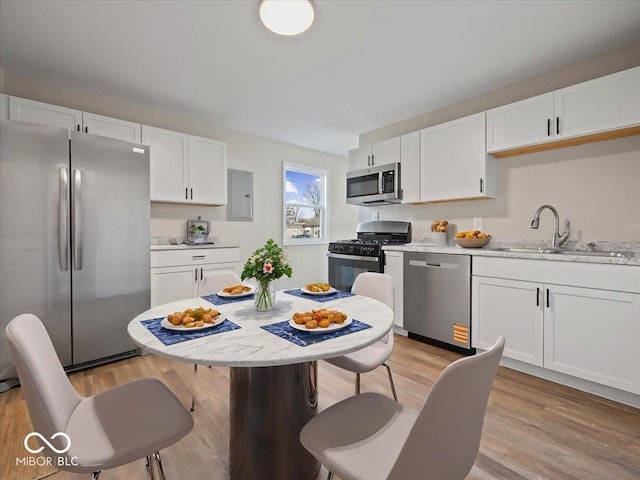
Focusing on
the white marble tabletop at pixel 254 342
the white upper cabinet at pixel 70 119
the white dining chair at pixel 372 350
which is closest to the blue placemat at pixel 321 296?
the white marble tabletop at pixel 254 342

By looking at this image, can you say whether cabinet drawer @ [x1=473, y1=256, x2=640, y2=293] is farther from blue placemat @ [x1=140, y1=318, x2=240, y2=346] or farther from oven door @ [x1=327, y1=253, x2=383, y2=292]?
blue placemat @ [x1=140, y1=318, x2=240, y2=346]

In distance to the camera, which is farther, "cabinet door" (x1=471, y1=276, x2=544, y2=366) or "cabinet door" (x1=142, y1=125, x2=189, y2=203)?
"cabinet door" (x1=142, y1=125, x2=189, y2=203)

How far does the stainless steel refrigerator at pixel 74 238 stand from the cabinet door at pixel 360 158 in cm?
251

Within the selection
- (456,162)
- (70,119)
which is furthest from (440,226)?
(70,119)

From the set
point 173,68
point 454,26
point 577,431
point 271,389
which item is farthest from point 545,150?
point 173,68

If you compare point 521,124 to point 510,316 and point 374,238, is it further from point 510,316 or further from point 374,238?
point 374,238

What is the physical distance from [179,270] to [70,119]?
1.66 meters

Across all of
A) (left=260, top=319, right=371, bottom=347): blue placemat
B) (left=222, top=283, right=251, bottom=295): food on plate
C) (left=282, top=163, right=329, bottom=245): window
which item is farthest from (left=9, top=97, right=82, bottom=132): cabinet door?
(left=260, top=319, right=371, bottom=347): blue placemat

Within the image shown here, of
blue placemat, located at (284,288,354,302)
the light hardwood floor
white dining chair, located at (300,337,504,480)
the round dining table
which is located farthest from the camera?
blue placemat, located at (284,288,354,302)

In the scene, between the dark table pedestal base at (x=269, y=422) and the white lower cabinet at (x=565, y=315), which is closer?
the dark table pedestal base at (x=269, y=422)

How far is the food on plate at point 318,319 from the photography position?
119 cm

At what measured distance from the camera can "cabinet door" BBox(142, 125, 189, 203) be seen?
10.6 ft

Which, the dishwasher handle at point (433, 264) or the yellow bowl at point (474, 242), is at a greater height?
the yellow bowl at point (474, 242)

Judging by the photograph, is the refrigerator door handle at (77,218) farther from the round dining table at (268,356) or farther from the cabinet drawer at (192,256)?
the round dining table at (268,356)
